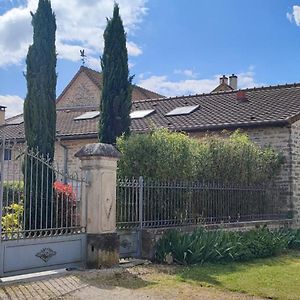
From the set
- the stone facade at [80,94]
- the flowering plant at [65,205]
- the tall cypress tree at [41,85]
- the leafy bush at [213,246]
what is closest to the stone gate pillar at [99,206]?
the flowering plant at [65,205]

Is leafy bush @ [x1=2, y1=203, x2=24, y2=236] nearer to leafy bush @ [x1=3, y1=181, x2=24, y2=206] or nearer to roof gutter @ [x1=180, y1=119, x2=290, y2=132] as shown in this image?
leafy bush @ [x1=3, y1=181, x2=24, y2=206]

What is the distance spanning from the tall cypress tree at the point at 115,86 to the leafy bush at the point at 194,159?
1801 millimetres

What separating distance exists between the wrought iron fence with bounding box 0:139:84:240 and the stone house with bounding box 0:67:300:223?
753cm

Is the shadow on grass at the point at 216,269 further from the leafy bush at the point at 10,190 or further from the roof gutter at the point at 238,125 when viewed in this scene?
the roof gutter at the point at 238,125

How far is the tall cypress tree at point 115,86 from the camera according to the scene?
1512 cm

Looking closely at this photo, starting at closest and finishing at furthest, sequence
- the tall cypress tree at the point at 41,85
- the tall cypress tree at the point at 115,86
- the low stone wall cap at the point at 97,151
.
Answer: the low stone wall cap at the point at 97,151 → the tall cypress tree at the point at 41,85 → the tall cypress tree at the point at 115,86

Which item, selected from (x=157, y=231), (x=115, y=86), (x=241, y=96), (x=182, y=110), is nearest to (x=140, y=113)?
(x=182, y=110)

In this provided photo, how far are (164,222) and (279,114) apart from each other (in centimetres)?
773

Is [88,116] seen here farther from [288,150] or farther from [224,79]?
[224,79]

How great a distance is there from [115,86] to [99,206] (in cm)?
630

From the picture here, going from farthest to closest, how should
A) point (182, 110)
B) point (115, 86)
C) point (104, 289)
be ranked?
point (182, 110) → point (115, 86) → point (104, 289)

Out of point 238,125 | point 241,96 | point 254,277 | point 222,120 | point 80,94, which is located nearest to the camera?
point 254,277

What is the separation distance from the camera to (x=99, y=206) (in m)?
9.68

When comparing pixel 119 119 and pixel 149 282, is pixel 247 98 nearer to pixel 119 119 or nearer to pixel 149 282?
pixel 119 119
